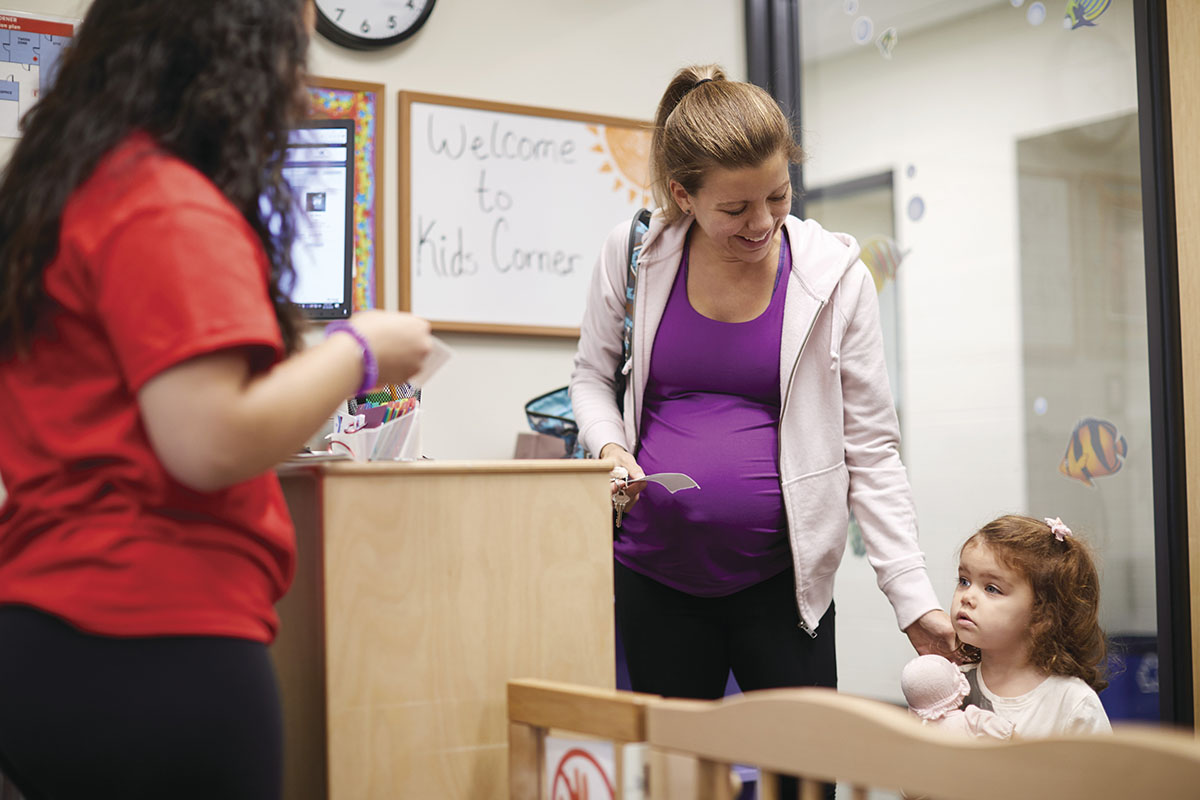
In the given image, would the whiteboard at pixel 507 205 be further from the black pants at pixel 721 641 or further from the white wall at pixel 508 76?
the black pants at pixel 721 641

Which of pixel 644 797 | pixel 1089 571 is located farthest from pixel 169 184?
pixel 1089 571

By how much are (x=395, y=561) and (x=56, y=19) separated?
1.68 meters

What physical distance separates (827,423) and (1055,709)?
1.82 feet

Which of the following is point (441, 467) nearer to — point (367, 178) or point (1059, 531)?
point (1059, 531)

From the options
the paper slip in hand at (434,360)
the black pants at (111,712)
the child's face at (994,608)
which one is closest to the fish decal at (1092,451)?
the child's face at (994,608)

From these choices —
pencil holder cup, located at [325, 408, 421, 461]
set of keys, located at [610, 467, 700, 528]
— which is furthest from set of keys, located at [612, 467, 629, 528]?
pencil holder cup, located at [325, 408, 421, 461]

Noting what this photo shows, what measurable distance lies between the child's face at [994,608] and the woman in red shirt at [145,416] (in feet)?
3.96

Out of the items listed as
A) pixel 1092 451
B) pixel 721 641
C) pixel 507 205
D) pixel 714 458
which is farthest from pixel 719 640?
pixel 507 205

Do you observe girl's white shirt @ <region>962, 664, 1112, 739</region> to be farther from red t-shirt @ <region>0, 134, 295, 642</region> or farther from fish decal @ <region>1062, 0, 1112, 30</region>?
fish decal @ <region>1062, 0, 1112, 30</region>

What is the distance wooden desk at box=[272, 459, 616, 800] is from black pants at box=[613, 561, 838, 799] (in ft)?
1.25

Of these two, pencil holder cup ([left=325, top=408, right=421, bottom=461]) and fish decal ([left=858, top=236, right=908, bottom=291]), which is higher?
fish decal ([left=858, top=236, right=908, bottom=291])

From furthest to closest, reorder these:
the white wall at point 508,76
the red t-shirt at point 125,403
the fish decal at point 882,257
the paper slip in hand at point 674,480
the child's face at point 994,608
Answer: the fish decal at point 882,257, the white wall at point 508,76, the child's face at point 994,608, the paper slip in hand at point 674,480, the red t-shirt at point 125,403

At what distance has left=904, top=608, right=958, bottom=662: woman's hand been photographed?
4.72 ft

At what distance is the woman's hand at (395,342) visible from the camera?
2.73 ft
